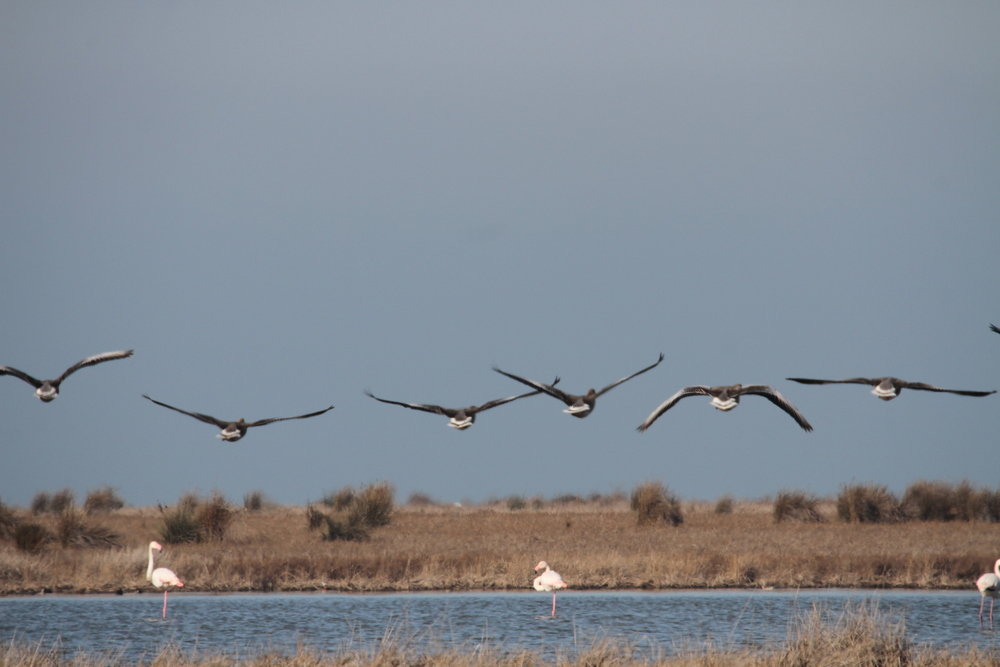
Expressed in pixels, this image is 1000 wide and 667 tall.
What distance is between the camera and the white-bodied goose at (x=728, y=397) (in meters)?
18.7

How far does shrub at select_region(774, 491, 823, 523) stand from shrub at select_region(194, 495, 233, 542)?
1657 centimetres

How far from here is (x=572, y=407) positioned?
67.5ft

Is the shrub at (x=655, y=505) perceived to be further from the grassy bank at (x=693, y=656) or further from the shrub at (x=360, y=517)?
the grassy bank at (x=693, y=656)

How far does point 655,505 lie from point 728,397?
740 inches

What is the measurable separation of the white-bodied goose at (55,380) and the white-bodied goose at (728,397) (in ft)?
30.0

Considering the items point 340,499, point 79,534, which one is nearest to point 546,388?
point 79,534

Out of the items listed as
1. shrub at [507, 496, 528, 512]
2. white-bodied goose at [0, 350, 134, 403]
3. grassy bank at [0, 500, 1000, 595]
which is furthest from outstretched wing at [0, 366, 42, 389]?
shrub at [507, 496, 528, 512]

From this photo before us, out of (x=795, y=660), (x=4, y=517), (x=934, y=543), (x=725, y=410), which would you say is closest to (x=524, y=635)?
(x=725, y=410)

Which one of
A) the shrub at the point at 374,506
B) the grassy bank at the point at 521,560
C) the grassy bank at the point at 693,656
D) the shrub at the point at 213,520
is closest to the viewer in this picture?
the grassy bank at the point at 693,656

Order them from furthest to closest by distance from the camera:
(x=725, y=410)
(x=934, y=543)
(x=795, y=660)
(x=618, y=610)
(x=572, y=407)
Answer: (x=934, y=543) → (x=618, y=610) → (x=572, y=407) → (x=725, y=410) → (x=795, y=660)

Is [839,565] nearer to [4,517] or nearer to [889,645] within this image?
[889,645]

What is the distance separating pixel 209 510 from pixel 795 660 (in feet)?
69.7

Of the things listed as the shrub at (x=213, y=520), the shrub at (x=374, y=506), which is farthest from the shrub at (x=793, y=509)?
the shrub at (x=213, y=520)

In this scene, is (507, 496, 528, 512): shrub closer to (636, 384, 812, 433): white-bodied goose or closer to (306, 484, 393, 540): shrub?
(306, 484, 393, 540): shrub
